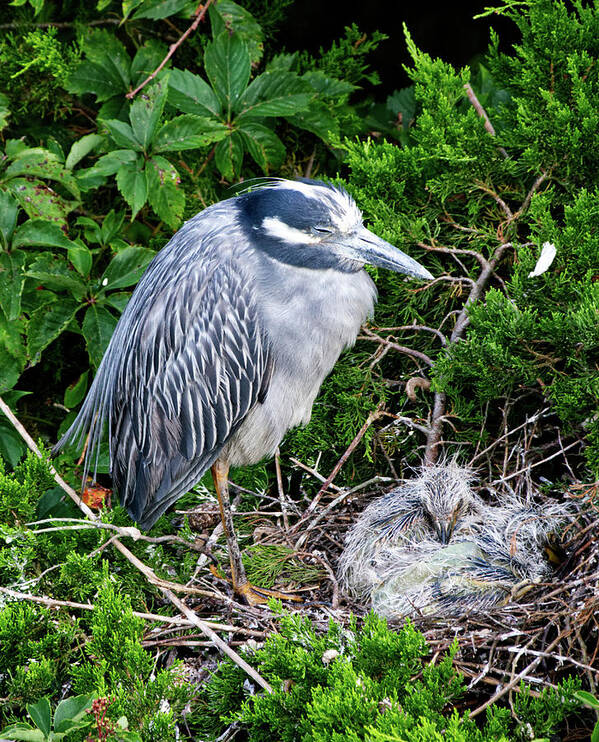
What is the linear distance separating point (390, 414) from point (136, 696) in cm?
105

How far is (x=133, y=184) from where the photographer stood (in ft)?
8.52

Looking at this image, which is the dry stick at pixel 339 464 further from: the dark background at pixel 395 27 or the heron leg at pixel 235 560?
the dark background at pixel 395 27

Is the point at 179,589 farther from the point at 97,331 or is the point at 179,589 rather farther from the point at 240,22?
the point at 240,22

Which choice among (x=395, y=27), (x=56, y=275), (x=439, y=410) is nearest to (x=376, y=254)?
(x=439, y=410)

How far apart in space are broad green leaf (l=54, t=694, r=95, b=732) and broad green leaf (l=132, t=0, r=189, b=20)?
215 centimetres

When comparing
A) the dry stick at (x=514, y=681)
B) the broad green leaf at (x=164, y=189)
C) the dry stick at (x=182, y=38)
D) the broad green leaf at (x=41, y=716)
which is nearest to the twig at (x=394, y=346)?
the broad green leaf at (x=164, y=189)

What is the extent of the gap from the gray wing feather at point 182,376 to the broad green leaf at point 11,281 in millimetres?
387

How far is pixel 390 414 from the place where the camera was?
8.00 feet

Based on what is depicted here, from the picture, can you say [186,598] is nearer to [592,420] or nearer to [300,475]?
[300,475]

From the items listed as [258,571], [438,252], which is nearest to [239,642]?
[258,571]

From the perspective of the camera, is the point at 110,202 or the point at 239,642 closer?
the point at 239,642

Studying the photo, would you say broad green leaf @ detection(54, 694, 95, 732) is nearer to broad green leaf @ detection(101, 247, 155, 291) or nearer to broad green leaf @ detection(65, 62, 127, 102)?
broad green leaf @ detection(101, 247, 155, 291)

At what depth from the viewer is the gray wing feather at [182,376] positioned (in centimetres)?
224

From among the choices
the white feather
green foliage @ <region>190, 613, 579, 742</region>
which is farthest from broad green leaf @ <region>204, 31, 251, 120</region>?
green foliage @ <region>190, 613, 579, 742</region>
